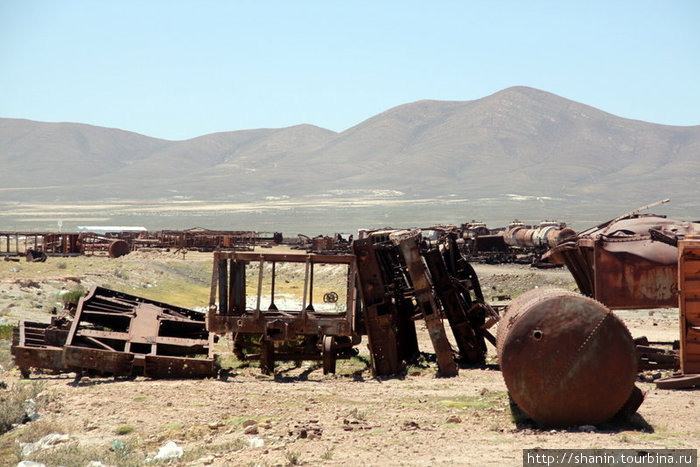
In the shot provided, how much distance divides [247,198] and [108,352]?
612 ft

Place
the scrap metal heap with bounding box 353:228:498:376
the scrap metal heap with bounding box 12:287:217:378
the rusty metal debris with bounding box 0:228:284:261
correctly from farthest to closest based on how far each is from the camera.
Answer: the rusty metal debris with bounding box 0:228:284:261 → the scrap metal heap with bounding box 353:228:498:376 → the scrap metal heap with bounding box 12:287:217:378

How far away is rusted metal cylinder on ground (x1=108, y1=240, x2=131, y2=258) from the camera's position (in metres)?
46.1

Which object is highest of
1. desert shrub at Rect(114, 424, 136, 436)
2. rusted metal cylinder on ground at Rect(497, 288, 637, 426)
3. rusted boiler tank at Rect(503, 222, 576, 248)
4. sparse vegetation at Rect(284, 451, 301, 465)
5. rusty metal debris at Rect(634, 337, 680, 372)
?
rusted boiler tank at Rect(503, 222, 576, 248)

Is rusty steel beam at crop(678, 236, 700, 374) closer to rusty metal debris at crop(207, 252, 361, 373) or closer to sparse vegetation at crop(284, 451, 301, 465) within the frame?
rusty metal debris at crop(207, 252, 361, 373)

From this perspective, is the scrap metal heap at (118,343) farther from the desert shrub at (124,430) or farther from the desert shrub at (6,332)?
the desert shrub at (124,430)

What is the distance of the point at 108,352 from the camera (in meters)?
12.9

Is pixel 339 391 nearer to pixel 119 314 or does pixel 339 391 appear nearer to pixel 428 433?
pixel 428 433

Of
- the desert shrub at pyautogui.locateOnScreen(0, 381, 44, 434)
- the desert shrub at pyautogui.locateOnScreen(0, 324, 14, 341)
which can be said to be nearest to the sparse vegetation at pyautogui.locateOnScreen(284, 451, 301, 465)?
the desert shrub at pyautogui.locateOnScreen(0, 381, 44, 434)

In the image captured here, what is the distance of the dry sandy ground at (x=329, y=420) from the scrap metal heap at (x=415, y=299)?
2.25 ft

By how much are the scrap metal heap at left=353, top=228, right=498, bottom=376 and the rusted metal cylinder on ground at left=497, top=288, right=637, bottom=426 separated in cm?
477

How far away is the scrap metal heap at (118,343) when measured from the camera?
1295cm

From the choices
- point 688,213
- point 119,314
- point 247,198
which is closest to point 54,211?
point 247,198

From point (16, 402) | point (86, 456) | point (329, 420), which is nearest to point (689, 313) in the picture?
point (329, 420)

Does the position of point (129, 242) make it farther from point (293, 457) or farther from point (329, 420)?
point (293, 457)
